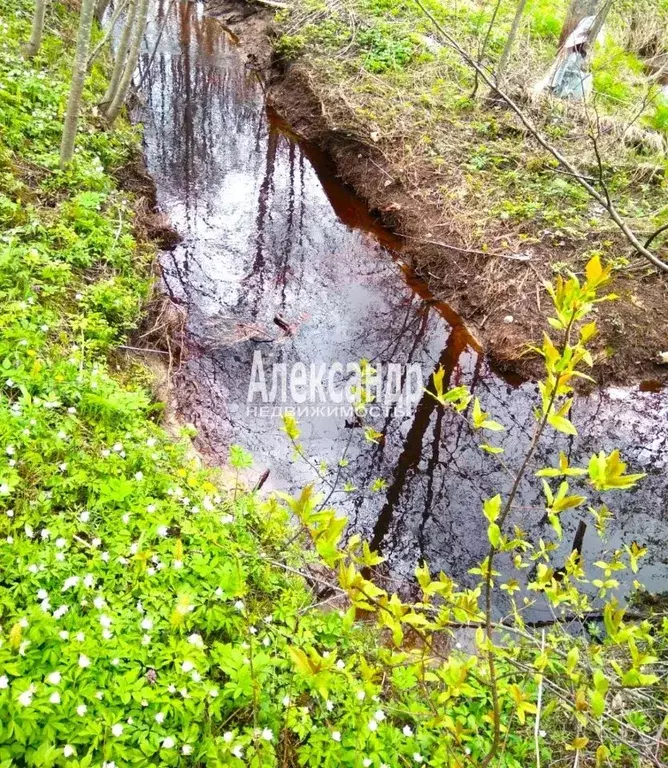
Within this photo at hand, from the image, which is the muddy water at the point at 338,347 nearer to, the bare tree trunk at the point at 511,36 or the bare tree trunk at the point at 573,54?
the bare tree trunk at the point at 511,36

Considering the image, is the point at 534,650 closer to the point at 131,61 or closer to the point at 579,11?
the point at 131,61

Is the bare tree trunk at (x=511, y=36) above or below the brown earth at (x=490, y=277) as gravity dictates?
above

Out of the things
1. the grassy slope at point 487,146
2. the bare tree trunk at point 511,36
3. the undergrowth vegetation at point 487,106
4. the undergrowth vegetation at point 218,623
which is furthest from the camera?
the bare tree trunk at point 511,36

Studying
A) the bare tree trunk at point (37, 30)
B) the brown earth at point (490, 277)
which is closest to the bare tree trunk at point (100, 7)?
the bare tree trunk at point (37, 30)

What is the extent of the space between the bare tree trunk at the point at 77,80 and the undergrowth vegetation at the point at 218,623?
1.38 metres

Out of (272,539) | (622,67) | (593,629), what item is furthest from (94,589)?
(622,67)

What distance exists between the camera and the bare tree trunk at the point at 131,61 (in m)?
5.61

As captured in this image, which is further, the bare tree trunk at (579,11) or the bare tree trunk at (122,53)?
the bare tree trunk at (579,11)

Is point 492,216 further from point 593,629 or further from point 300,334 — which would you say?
point 593,629

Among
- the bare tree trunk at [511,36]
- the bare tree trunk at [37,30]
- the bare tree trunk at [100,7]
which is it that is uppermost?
the bare tree trunk at [511,36]

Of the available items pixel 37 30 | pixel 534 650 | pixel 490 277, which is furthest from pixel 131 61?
pixel 534 650

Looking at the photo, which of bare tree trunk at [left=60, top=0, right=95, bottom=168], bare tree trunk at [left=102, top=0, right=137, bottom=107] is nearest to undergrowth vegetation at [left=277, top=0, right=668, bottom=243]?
bare tree trunk at [left=102, top=0, right=137, bottom=107]

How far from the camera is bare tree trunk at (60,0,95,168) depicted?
4.19 m

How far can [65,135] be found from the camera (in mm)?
4949
